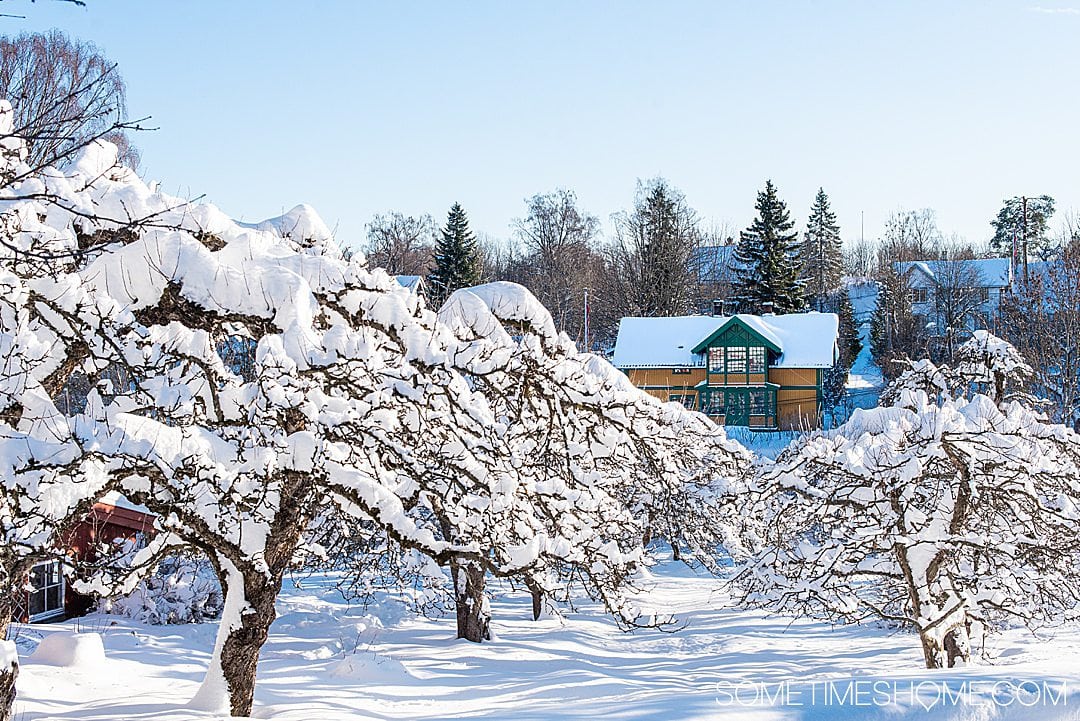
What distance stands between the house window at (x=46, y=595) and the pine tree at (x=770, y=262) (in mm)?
38031

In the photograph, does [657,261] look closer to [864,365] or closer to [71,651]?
[864,365]

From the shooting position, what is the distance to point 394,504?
6.00 meters

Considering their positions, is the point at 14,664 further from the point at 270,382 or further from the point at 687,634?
the point at 687,634

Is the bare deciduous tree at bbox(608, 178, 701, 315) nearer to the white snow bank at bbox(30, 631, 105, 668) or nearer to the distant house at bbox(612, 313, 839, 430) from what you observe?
the distant house at bbox(612, 313, 839, 430)

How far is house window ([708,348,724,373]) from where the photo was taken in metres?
38.0

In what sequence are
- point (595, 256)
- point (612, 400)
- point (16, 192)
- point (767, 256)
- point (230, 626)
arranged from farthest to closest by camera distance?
point (595, 256)
point (767, 256)
point (612, 400)
point (230, 626)
point (16, 192)

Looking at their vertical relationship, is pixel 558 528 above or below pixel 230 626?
above

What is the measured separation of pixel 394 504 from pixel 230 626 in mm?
2035

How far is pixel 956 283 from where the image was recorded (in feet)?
176

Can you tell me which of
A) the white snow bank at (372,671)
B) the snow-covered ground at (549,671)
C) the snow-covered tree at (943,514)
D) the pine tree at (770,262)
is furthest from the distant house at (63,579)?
the pine tree at (770,262)

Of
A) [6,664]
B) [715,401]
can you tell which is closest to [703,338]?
[715,401]

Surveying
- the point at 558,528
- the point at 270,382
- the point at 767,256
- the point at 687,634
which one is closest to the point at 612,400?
the point at 558,528

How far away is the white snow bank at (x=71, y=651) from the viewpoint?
10445mm

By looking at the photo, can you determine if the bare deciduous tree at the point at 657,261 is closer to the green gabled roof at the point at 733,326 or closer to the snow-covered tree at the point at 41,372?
the green gabled roof at the point at 733,326
